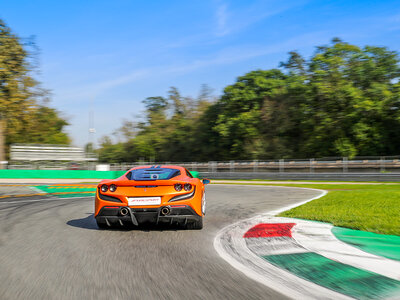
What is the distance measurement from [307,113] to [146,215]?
139 ft

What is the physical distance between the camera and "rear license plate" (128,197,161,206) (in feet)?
20.9

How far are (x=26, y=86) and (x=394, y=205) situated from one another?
46.8 metres

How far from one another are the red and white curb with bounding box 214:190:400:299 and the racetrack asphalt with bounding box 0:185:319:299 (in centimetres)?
19

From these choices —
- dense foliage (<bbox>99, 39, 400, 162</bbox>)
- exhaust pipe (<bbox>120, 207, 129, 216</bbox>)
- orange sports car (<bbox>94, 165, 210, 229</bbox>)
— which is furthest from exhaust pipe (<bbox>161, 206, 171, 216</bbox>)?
dense foliage (<bbox>99, 39, 400, 162</bbox>)

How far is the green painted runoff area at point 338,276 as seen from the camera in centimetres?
→ 342

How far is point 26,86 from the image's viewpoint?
158 ft

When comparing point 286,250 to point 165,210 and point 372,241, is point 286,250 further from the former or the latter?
point 165,210

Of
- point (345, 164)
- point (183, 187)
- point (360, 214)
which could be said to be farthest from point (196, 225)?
point (345, 164)

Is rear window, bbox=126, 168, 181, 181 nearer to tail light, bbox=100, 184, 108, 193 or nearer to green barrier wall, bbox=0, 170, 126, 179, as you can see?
tail light, bbox=100, 184, 108, 193

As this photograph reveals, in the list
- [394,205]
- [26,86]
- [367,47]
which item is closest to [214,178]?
[367,47]

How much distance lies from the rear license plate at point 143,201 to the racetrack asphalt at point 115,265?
0.55 meters

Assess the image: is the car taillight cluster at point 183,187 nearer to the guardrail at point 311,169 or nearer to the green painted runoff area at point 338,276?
the green painted runoff area at point 338,276

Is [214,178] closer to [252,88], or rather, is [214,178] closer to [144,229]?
[252,88]

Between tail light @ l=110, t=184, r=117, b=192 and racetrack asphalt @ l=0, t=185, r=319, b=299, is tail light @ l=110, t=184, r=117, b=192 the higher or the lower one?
the higher one
